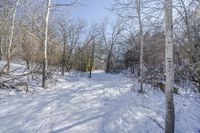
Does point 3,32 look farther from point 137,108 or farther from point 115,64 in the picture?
point 115,64

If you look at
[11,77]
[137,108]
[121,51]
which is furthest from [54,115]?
[121,51]

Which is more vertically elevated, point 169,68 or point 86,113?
point 169,68

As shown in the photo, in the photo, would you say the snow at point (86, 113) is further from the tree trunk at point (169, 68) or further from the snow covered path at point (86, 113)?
the tree trunk at point (169, 68)

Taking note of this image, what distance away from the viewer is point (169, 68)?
8.16 m

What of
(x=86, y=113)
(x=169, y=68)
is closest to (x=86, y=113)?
(x=86, y=113)

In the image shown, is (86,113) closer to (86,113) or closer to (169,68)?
(86,113)

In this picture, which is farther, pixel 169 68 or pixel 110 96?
pixel 110 96

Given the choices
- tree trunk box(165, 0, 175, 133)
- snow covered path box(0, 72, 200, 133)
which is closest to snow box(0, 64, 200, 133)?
snow covered path box(0, 72, 200, 133)

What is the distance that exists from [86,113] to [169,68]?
3589 millimetres

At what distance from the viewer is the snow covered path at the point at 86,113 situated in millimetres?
8867

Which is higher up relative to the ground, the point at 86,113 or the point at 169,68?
the point at 169,68

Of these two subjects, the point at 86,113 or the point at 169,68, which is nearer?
the point at 169,68

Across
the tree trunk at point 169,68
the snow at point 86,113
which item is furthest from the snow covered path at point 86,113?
the tree trunk at point 169,68

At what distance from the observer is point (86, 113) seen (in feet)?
33.7
